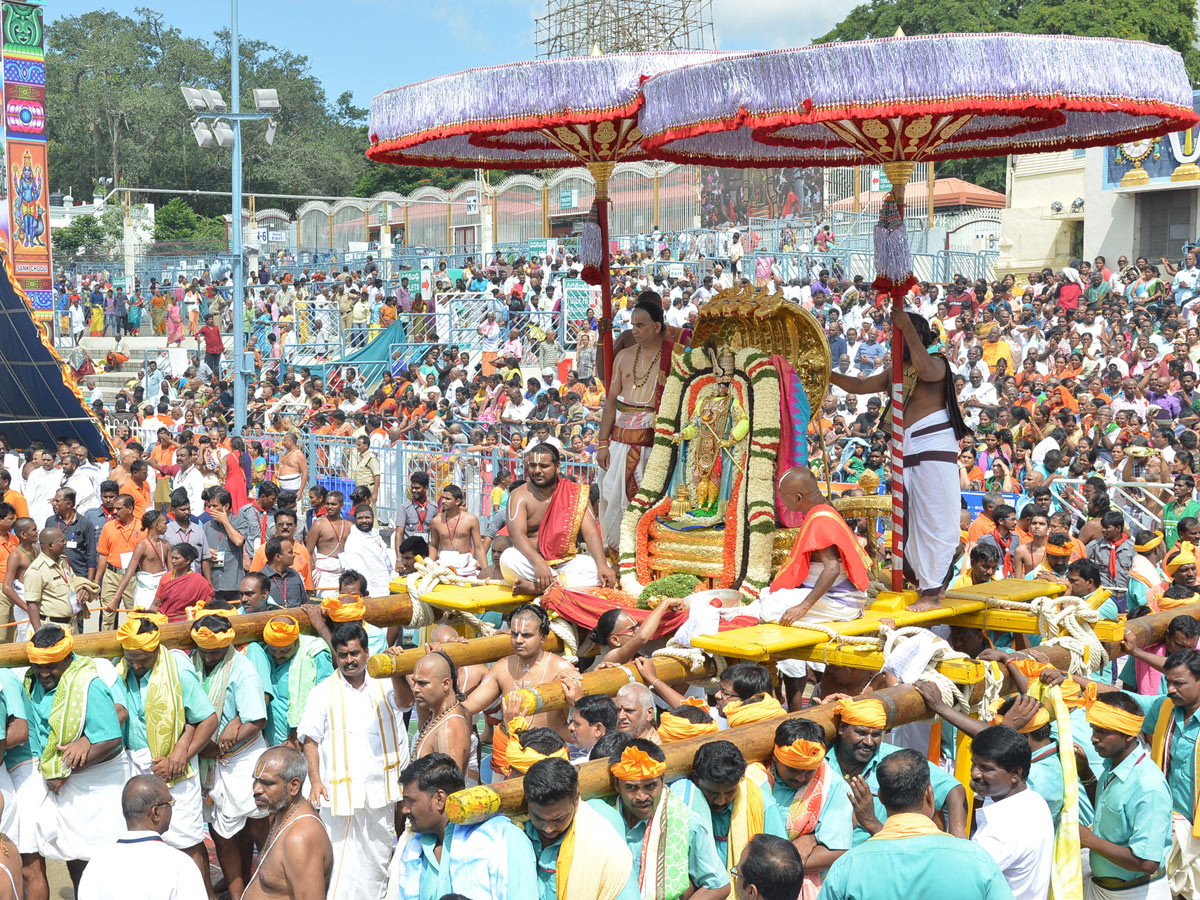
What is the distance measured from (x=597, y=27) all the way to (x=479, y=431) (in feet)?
86.1

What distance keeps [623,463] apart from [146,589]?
4177mm

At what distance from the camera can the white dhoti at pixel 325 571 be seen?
33.9ft

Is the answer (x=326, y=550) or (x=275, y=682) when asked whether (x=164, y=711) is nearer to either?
(x=275, y=682)

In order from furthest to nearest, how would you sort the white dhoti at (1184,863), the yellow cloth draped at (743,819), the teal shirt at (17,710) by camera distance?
the teal shirt at (17,710) → the white dhoti at (1184,863) → the yellow cloth draped at (743,819)

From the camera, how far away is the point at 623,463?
27.2ft

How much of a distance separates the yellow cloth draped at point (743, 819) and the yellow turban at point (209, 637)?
9.67 ft

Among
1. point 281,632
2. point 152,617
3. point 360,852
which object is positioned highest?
point 152,617

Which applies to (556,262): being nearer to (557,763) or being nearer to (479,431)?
(479,431)

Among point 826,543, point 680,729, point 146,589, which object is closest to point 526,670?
point 680,729

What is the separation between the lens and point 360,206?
39.3m

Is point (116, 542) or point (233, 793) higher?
point (116, 542)

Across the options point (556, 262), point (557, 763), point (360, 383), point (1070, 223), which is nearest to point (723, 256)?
point (556, 262)

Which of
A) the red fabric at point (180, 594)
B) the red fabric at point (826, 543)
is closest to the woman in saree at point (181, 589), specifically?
the red fabric at point (180, 594)

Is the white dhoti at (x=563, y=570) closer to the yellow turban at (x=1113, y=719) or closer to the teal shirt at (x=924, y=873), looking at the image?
the yellow turban at (x=1113, y=719)
